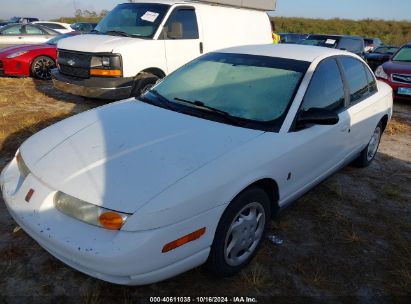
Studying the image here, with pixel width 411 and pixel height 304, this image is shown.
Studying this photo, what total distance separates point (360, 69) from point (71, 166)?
11.4 ft

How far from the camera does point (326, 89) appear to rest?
3.42m

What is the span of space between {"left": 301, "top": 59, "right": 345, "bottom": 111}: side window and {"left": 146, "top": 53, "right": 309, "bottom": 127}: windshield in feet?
0.48

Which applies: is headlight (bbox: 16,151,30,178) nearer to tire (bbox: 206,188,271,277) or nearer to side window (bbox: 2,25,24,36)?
tire (bbox: 206,188,271,277)

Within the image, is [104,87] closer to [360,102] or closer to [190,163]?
[360,102]

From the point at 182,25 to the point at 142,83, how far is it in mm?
1404

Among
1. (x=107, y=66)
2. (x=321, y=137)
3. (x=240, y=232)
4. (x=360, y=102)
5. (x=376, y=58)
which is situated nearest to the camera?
(x=240, y=232)

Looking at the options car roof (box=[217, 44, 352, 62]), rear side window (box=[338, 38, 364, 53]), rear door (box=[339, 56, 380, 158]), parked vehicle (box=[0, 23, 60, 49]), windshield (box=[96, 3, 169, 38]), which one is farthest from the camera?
rear side window (box=[338, 38, 364, 53])

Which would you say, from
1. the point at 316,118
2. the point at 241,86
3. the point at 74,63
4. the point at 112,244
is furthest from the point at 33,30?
the point at 112,244

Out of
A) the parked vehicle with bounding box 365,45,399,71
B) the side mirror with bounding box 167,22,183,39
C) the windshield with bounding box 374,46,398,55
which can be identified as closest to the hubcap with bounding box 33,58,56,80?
the side mirror with bounding box 167,22,183,39

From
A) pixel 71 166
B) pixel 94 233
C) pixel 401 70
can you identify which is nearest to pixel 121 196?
pixel 94 233

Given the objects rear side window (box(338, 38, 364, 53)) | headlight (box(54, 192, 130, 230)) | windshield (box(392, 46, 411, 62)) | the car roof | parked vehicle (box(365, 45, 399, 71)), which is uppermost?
the car roof

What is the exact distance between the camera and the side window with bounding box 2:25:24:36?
11.8 m

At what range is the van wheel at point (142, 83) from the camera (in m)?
6.08

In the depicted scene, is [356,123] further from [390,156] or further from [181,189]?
[181,189]
